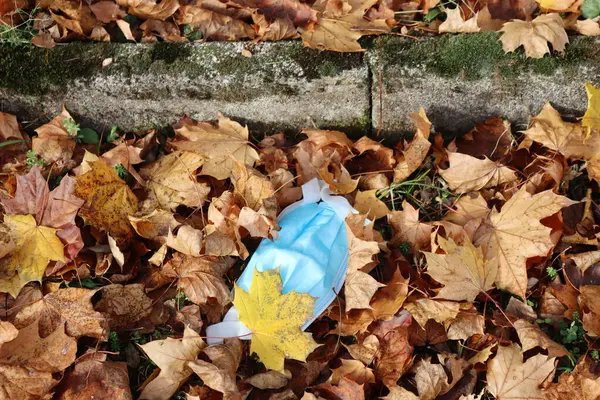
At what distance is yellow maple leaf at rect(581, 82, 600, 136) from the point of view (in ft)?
7.08

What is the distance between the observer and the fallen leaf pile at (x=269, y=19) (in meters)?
2.35

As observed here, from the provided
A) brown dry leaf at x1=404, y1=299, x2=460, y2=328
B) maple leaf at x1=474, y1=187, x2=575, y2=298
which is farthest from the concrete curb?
brown dry leaf at x1=404, y1=299, x2=460, y2=328

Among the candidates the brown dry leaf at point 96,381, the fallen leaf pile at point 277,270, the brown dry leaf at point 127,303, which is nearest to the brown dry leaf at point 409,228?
the fallen leaf pile at point 277,270

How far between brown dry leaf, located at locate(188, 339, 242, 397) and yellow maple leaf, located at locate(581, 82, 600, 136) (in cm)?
148

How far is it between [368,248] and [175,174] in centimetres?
80

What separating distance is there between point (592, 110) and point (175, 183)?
155cm

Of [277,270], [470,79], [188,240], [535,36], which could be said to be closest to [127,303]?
[188,240]

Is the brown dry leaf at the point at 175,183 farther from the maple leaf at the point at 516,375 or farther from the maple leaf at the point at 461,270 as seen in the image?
the maple leaf at the point at 516,375

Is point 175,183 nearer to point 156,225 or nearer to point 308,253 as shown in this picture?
point 156,225

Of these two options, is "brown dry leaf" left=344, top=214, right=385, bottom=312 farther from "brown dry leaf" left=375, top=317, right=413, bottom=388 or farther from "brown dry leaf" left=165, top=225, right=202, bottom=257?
"brown dry leaf" left=165, top=225, right=202, bottom=257

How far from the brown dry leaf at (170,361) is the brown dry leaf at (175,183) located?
0.50m

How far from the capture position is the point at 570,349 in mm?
2076

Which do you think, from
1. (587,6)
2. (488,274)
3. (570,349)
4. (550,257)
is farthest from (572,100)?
(570,349)

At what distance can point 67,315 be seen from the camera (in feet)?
6.84
